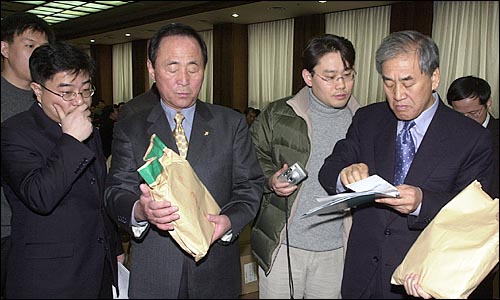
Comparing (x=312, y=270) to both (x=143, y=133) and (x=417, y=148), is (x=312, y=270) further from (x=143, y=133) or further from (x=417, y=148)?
(x=143, y=133)

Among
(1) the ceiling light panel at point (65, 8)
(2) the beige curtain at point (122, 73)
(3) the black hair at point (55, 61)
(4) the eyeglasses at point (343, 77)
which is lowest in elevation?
(2) the beige curtain at point (122, 73)

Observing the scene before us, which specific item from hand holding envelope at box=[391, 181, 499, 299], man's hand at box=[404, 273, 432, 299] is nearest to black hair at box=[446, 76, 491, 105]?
hand holding envelope at box=[391, 181, 499, 299]

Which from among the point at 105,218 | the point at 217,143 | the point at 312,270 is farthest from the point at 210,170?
the point at 312,270

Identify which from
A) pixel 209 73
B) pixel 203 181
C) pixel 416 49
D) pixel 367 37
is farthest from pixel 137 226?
pixel 209 73

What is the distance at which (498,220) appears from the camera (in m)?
0.88

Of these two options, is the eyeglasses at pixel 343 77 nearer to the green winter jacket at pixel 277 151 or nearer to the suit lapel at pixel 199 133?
the green winter jacket at pixel 277 151

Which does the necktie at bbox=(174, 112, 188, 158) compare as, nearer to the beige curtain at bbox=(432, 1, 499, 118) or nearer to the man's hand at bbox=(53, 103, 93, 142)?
the man's hand at bbox=(53, 103, 93, 142)

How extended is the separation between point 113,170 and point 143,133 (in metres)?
0.14

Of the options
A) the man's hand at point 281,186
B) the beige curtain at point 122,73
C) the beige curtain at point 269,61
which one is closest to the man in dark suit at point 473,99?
the man's hand at point 281,186

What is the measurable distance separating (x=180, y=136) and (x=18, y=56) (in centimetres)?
73

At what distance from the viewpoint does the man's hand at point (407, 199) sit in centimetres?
109

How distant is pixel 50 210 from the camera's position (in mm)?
1112

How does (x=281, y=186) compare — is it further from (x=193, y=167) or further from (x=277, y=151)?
(x=193, y=167)

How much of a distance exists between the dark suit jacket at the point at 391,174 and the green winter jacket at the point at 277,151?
0.75ft
